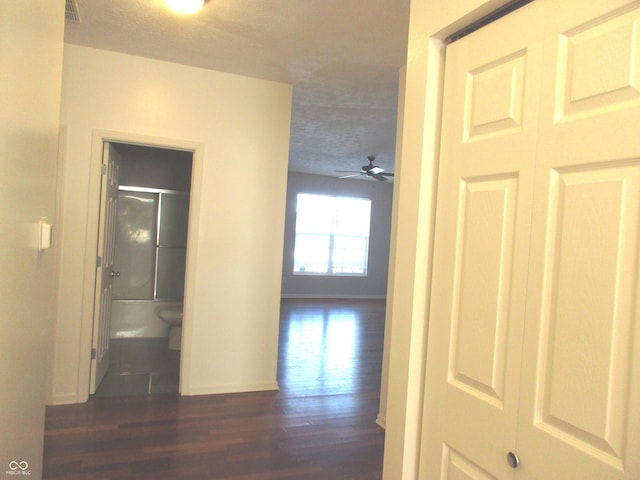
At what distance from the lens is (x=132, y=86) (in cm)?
Answer: 330

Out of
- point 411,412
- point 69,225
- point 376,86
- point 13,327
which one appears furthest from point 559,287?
point 69,225

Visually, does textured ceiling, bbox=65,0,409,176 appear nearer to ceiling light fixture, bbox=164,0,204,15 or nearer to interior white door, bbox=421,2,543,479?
ceiling light fixture, bbox=164,0,204,15

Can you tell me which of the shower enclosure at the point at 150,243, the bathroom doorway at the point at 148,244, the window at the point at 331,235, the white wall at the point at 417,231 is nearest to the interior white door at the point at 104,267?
the bathroom doorway at the point at 148,244

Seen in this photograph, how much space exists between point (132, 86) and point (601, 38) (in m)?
3.25

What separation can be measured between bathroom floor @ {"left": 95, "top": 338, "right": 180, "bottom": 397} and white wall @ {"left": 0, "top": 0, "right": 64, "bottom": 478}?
1.88 metres

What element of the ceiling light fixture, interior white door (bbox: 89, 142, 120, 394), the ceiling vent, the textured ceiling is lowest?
interior white door (bbox: 89, 142, 120, 394)

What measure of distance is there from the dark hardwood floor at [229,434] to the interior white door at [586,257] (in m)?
1.83

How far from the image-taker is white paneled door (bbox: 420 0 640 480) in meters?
0.87

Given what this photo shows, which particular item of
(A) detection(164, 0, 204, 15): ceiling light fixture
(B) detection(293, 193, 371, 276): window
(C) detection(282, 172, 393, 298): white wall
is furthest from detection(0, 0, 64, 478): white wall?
Result: (B) detection(293, 193, 371, 276): window

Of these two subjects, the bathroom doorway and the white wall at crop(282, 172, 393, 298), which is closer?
the bathroom doorway

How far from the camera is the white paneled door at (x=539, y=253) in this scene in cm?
87

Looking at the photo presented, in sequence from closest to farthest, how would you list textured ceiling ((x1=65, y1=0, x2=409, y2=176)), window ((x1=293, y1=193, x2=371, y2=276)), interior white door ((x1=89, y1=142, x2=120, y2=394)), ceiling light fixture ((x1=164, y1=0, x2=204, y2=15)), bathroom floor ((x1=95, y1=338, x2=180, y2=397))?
ceiling light fixture ((x1=164, y1=0, x2=204, y2=15)), textured ceiling ((x1=65, y1=0, x2=409, y2=176)), interior white door ((x1=89, y1=142, x2=120, y2=394)), bathroom floor ((x1=95, y1=338, x2=180, y2=397)), window ((x1=293, y1=193, x2=371, y2=276))

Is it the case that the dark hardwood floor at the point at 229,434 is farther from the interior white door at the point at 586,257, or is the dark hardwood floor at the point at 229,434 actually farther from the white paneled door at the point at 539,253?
the interior white door at the point at 586,257

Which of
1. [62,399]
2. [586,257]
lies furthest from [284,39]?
[62,399]
